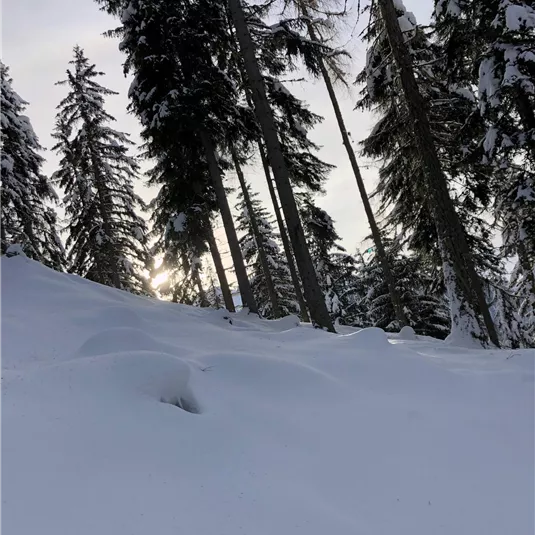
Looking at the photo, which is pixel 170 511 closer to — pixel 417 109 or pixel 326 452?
pixel 326 452

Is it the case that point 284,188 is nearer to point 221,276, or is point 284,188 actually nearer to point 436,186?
point 436,186

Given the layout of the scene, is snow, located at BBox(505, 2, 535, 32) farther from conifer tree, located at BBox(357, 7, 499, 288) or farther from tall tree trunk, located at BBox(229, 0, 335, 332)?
tall tree trunk, located at BBox(229, 0, 335, 332)

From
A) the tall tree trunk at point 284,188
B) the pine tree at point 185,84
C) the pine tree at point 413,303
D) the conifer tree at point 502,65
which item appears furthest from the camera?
the pine tree at point 413,303

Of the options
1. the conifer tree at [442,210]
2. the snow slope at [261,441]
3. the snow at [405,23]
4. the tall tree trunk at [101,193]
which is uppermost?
the tall tree trunk at [101,193]

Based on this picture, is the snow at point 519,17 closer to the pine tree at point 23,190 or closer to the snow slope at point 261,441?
the snow slope at point 261,441

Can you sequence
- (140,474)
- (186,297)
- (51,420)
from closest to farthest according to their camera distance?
(140,474) → (51,420) → (186,297)

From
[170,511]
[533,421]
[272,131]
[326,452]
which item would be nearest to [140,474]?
[170,511]

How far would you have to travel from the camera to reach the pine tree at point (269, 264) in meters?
27.2

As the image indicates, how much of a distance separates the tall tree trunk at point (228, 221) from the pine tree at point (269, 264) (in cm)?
1269

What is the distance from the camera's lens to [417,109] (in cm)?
925

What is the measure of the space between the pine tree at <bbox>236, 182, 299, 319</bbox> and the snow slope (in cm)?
2086

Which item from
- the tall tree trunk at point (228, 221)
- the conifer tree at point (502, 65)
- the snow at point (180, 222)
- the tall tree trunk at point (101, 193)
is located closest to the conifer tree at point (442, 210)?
the conifer tree at point (502, 65)

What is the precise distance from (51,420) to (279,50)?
10.8 m

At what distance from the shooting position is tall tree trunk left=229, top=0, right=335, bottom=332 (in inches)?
381
